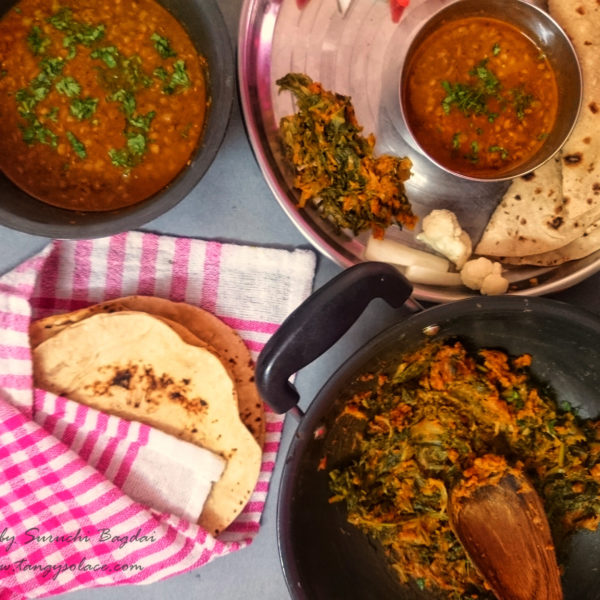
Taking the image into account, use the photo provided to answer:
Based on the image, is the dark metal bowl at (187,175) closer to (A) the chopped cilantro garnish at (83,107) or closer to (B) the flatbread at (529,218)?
(A) the chopped cilantro garnish at (83,107)

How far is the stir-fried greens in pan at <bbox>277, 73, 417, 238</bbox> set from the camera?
146cm

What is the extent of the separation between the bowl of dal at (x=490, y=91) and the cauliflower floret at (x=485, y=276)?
21 cm

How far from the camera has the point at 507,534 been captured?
4.81 ft

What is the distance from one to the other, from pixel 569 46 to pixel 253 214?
2.84 feet

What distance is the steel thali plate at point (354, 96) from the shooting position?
4.99ft

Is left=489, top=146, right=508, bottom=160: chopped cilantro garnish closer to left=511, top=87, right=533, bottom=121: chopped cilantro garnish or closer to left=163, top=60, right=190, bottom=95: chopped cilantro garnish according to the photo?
left=511, top=87, right=533, bottom=121: chopped cilantro garnish

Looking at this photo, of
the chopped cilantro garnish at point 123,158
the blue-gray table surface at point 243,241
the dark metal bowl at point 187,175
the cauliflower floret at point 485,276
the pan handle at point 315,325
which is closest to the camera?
the pan handle at point 315,325

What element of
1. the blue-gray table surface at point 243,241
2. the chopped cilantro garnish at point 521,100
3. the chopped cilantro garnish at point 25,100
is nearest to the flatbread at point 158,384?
the blue-gray table surface at point 243,241

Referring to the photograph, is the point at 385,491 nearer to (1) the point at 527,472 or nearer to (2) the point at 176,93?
(1) the point at 527,472

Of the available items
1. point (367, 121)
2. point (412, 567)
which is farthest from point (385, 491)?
point (367, 121)

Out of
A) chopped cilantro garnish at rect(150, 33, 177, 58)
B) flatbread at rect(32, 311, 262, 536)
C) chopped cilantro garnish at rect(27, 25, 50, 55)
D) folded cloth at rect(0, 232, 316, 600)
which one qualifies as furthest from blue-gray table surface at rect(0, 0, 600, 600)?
chopped cilantro garnish at rect(27, 25, 50, 55)

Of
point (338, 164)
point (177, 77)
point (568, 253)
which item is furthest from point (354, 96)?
point (568, 253)

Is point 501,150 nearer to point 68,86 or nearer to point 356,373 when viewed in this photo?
point 356,373

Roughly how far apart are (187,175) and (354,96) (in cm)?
53
